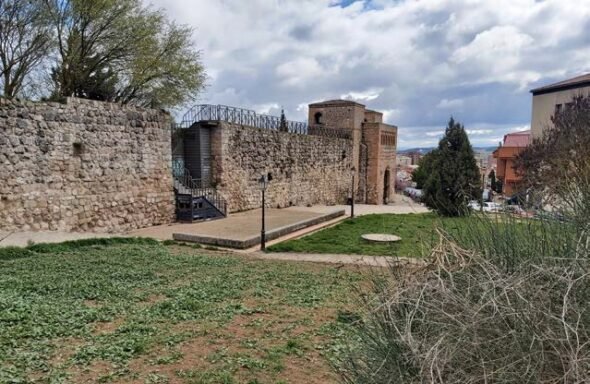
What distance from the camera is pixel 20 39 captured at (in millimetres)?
12977

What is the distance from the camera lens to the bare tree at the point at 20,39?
12172mm

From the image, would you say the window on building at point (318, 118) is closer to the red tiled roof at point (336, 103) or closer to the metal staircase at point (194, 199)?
the red tiled roof at point (336, 103)

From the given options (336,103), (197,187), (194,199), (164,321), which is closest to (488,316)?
(164,321)

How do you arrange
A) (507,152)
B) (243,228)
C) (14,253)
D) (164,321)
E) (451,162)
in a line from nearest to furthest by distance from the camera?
(164,321), (14,253), (243,228), (451,162), (507,152)

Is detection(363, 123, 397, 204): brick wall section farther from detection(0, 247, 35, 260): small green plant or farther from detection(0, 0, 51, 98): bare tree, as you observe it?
detection(0, 247, 35, 260): small green plant

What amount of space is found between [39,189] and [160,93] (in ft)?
29.2

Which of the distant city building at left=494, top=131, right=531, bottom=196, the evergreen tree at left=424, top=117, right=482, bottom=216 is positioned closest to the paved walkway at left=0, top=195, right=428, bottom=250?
the evergreen tree at left=424, top=117, right=482, bottom=216

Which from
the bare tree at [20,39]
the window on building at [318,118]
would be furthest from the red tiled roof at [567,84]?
the bare tree at [20,39]

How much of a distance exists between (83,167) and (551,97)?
2734 cm

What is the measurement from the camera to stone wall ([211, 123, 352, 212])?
16031 millimetres

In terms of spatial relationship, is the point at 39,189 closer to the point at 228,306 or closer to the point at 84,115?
the point at 84,115

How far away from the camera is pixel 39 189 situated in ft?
30.4

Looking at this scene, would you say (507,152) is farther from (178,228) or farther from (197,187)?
(178,228)

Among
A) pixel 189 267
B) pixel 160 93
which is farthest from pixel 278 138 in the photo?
pixel 189 267
